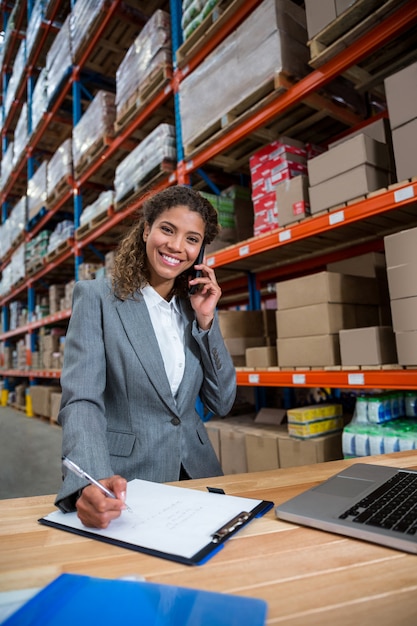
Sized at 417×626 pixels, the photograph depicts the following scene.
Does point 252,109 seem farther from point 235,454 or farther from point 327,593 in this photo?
point 327,593

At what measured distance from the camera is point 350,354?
223cm

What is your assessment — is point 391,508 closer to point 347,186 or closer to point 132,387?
point 132,387

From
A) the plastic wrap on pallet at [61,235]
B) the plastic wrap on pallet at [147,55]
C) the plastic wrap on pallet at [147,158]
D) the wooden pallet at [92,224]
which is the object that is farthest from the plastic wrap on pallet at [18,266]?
the plastic wrap on pallet at [147,55]

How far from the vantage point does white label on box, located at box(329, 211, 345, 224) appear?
2303 millimetres

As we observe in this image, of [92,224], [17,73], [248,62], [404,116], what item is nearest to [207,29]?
A: [248,62]

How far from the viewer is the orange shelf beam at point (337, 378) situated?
6.54 feet

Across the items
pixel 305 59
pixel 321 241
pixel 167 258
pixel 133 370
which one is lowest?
pixel 133 370

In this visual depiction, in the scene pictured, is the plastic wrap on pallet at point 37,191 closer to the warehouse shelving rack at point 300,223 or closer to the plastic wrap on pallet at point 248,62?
the warehouse shelving rack at point 300,223

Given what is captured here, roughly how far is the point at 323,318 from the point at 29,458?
3.60m

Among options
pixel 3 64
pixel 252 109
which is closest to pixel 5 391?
pixel 3 64

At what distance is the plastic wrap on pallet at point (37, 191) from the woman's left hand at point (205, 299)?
5893 mm

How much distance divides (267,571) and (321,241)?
2.81 m

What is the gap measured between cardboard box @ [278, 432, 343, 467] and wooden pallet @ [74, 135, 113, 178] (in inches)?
149

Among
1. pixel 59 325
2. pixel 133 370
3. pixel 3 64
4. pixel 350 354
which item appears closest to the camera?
pixel 133 370
